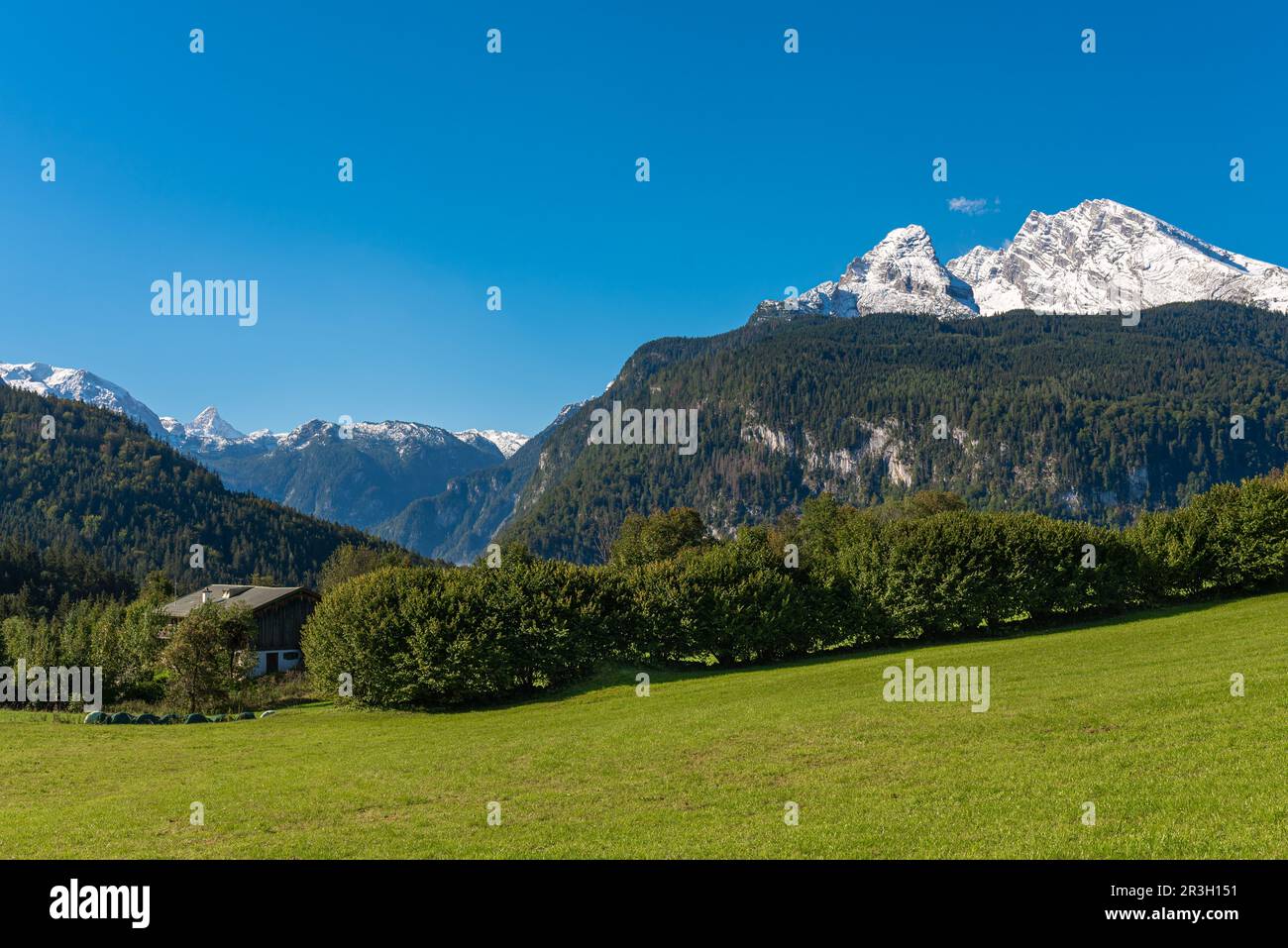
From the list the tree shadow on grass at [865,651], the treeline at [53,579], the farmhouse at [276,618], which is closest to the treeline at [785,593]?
the tree shadow on grass at [865,651]

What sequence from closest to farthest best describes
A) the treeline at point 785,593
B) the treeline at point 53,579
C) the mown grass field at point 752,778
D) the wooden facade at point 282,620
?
1. the mown grass field at point 752,778
2. the treeline at point 785,593
3. the wooden facade at point 282,620
4. the treeline at point 53,579

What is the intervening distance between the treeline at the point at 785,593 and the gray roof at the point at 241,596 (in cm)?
3173

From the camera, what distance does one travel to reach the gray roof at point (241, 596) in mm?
84938

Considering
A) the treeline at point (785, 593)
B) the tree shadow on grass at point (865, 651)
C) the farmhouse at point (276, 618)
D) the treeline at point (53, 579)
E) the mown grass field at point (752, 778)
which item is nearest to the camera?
the mown grass field at point (752, 778)

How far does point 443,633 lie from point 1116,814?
141 feet

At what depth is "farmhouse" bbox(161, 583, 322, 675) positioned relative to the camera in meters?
83.8

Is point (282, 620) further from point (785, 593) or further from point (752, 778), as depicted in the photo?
point (752, 778)

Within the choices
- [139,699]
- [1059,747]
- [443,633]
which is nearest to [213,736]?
[443,633]

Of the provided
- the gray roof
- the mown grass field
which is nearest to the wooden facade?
the gray roof

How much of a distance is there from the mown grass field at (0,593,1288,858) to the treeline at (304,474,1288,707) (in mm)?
12275

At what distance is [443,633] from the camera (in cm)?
5166

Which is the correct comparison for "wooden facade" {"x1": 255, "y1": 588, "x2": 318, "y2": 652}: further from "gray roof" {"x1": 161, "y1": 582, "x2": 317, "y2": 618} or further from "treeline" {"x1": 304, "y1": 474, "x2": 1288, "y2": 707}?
"treeline" {"x1": 304, "y1": 474, "x2": 1288, "y2": 707}

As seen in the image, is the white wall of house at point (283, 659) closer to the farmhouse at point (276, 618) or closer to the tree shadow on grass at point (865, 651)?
the farmhouse at point (276, 618)
